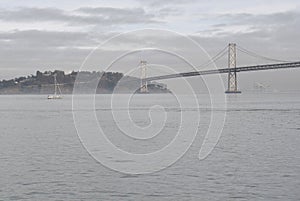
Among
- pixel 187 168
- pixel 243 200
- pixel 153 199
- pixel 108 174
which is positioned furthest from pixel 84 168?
pixel 243 200

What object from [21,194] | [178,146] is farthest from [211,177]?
[178,146]

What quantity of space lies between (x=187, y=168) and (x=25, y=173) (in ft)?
17.0

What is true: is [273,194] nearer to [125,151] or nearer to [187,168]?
[187,168]

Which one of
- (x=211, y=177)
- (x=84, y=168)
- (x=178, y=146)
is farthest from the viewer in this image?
(x=178, y=146)

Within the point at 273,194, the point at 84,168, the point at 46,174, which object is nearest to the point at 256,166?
the point at 273,194

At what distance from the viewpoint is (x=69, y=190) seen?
14312mm

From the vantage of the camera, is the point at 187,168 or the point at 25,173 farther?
the point at 187,168

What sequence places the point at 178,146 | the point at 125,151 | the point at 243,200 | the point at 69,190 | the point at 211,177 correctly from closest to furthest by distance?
1. the point at 243,200
2. the point at 69,190
3. the point at 211,177
4. the point at 125,151
5. the point at 178,146

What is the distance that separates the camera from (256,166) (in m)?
17.9

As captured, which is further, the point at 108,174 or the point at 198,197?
the point at 108,174

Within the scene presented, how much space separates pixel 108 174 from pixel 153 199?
3.69 meters

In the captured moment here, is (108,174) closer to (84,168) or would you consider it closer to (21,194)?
(84,168)

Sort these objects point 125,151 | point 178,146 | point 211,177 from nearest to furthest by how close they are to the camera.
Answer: point 211,177 → point 125,151 → point 178,146

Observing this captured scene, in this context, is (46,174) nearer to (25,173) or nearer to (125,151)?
(25,173)
